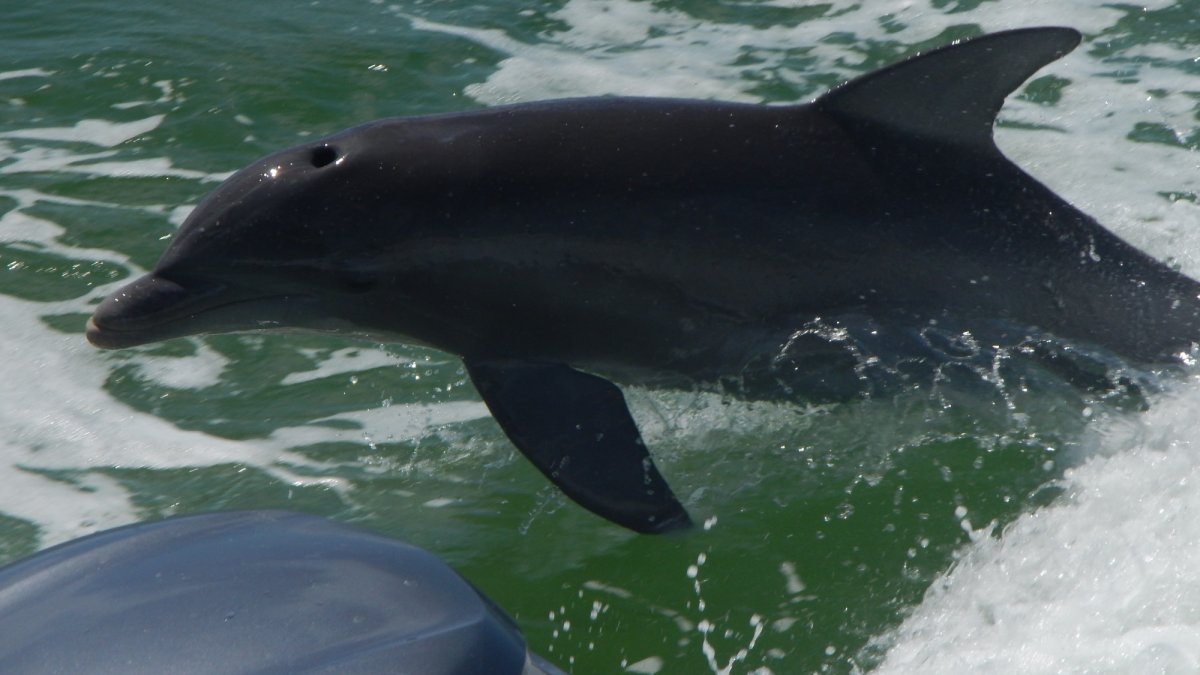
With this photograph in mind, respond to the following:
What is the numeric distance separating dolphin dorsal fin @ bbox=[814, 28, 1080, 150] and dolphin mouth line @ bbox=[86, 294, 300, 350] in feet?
6.63

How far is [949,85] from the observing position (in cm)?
479

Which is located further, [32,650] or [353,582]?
[353,582]

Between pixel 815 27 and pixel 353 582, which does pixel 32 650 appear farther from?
pixel 815 27

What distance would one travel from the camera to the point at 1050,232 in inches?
198

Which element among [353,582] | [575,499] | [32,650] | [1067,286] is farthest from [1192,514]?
[32,650]

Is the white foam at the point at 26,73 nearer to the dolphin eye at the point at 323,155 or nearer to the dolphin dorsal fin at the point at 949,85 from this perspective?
the dolphin eye at the point at 323,155

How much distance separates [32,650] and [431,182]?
7.63ft

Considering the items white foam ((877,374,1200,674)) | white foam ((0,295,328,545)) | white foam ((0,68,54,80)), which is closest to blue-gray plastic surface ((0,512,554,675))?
white foam ((877,374,1200,674))

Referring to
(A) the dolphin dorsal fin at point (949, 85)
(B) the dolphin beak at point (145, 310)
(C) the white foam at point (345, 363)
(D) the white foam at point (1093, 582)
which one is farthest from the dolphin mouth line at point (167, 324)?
(D) the white foam at point (1093, 582)

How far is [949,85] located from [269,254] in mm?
2303

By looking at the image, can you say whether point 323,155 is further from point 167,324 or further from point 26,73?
point 26,73

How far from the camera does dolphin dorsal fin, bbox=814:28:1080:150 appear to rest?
475 centimetres

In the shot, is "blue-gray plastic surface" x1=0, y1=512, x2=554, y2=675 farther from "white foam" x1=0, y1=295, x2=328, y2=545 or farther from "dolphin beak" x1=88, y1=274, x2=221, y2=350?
"white foam" x1=0, y1=295, x2=328, y2=545

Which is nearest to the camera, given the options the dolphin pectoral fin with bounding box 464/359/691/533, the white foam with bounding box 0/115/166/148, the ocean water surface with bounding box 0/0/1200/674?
the ocean water surface with bounding box 0/0/1200/674
